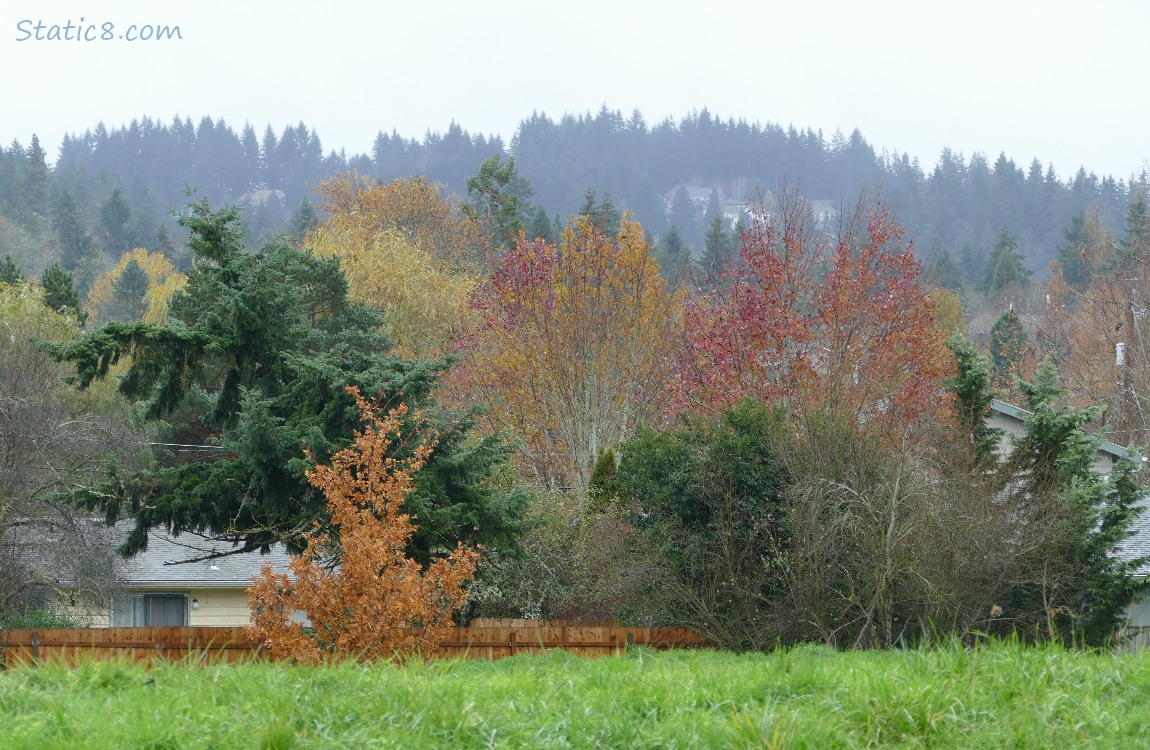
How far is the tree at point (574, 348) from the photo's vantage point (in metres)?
26.4

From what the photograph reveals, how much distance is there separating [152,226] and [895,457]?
297ft

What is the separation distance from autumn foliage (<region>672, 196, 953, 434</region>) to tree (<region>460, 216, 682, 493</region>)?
153 cm

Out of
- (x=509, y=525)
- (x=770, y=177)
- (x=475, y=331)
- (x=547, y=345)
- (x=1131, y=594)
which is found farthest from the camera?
(x=770, y=177)

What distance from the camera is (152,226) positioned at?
9800cm

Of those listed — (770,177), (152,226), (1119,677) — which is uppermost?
(770,177)

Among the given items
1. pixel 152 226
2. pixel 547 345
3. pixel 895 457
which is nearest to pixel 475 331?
pixel 547 345

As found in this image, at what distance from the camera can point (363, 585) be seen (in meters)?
13.3

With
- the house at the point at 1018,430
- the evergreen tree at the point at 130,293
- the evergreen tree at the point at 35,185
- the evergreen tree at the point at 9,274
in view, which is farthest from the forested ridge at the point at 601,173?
the house at the point at 1018,430

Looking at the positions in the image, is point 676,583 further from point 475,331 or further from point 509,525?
point 475,331

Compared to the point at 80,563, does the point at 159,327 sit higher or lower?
higher

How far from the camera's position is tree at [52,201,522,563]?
1670 cm

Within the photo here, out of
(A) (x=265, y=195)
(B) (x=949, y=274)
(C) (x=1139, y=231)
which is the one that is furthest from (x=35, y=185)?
(C) (x=1139, y=231)

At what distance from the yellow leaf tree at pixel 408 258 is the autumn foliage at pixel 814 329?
11617 mm

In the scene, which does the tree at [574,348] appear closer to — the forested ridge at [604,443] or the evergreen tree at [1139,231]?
the forested ridge at [604,443]
